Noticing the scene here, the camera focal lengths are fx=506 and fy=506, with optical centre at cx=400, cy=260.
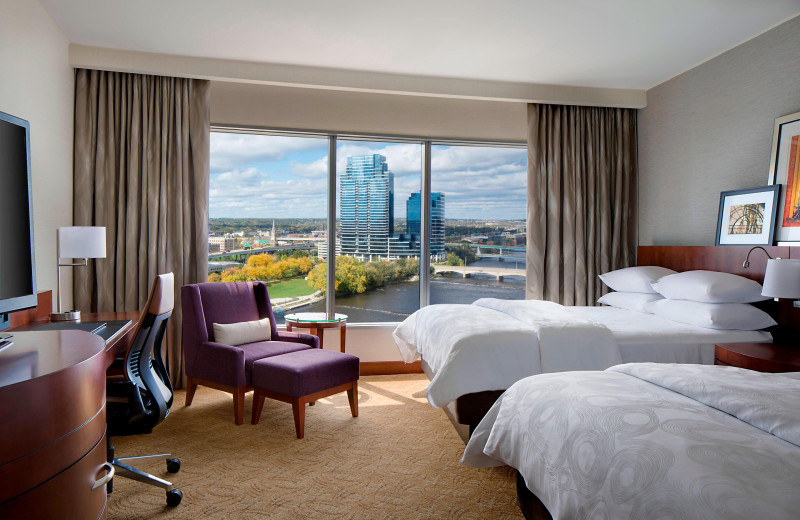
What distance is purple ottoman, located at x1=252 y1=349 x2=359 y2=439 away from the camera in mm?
3131

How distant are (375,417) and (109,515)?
1.73 meters

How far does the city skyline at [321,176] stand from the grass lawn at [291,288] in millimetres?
626

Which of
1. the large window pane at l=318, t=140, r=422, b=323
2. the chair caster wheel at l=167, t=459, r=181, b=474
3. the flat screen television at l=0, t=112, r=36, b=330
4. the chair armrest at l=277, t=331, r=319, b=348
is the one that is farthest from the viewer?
the large window pane at l=318, t=140, r=422, b=323

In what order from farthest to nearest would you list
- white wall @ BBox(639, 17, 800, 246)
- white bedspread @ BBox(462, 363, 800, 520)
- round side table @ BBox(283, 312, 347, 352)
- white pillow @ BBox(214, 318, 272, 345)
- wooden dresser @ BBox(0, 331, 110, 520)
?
1. round side table @ BBox(283, 312, 347, 352)
2. white pillow @ BBox(214, 318, 272, 345)
3. white wall @ BBox(639, 17, 800, 246)
4. white bedspread @ BBox(462, 363, 800, 520)
5. wooden dresser @ BBox(0, 331, 110, 520)

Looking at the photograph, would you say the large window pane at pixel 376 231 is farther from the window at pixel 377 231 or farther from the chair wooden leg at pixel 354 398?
the chair wooden leg at pixel 354 398

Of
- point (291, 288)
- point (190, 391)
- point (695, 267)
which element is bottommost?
point (190, 391)

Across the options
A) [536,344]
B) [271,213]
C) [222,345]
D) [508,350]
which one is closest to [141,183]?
[271,213]

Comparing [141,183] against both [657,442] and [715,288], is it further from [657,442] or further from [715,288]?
[715,288]

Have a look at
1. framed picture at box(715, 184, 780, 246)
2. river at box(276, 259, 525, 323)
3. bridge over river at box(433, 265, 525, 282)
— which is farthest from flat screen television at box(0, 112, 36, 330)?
framed picture at box(715, 184, 780, 246)

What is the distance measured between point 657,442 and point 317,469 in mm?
1909

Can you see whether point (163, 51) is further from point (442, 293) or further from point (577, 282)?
point (577, 282)

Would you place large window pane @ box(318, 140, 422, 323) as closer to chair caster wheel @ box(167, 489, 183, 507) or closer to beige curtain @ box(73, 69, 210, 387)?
beige curtain @ box(73, 69, 210, 387)

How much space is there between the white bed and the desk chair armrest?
1.24 metres

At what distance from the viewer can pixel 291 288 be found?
4801 mm
